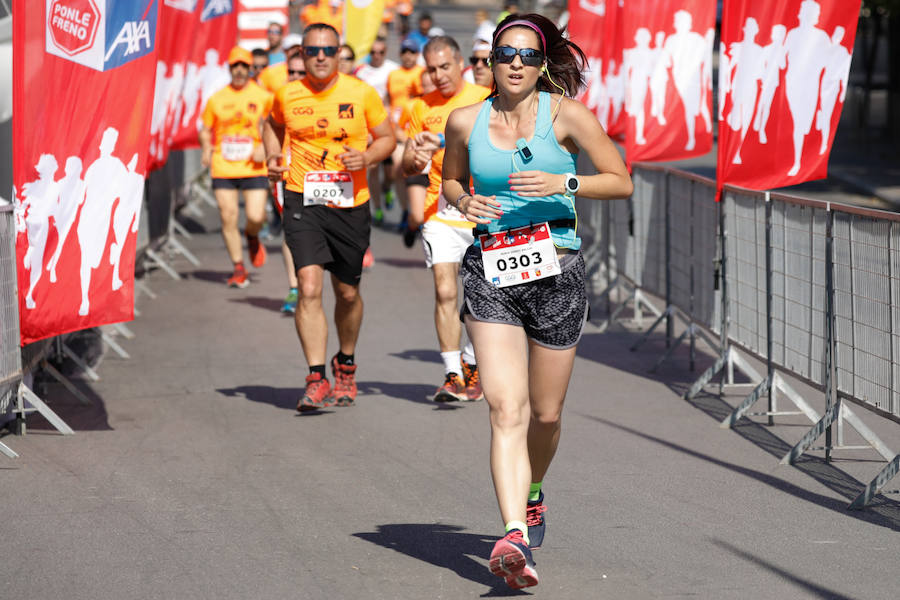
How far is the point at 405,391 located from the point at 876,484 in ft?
12.8

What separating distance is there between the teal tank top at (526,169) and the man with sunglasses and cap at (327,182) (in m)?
3.63

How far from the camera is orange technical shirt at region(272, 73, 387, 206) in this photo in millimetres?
9484

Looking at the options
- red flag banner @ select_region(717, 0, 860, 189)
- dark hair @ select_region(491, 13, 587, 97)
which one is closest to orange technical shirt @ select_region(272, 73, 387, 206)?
red flag banner @ select_region(717, 0, 860, 189)

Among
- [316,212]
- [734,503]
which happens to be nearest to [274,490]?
[734,503]

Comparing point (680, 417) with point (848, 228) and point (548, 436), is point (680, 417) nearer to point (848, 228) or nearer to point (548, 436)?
point (848, 228)

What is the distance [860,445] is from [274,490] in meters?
3.07

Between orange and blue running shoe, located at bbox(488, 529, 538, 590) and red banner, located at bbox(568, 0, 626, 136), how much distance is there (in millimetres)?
8081

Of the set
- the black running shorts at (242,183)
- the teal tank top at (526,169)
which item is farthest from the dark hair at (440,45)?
the black running shorts at (242,183)

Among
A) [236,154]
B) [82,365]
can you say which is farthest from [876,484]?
[236,154]

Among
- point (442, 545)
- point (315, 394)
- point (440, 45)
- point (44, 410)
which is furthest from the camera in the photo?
point (440, 45)

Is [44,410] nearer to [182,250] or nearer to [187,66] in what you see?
[187,66]

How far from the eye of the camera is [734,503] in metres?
6.79

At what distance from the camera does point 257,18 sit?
74.8 ft

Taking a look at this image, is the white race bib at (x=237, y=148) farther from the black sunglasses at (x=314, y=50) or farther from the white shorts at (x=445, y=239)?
the white shorts at (x=445, y=239)
